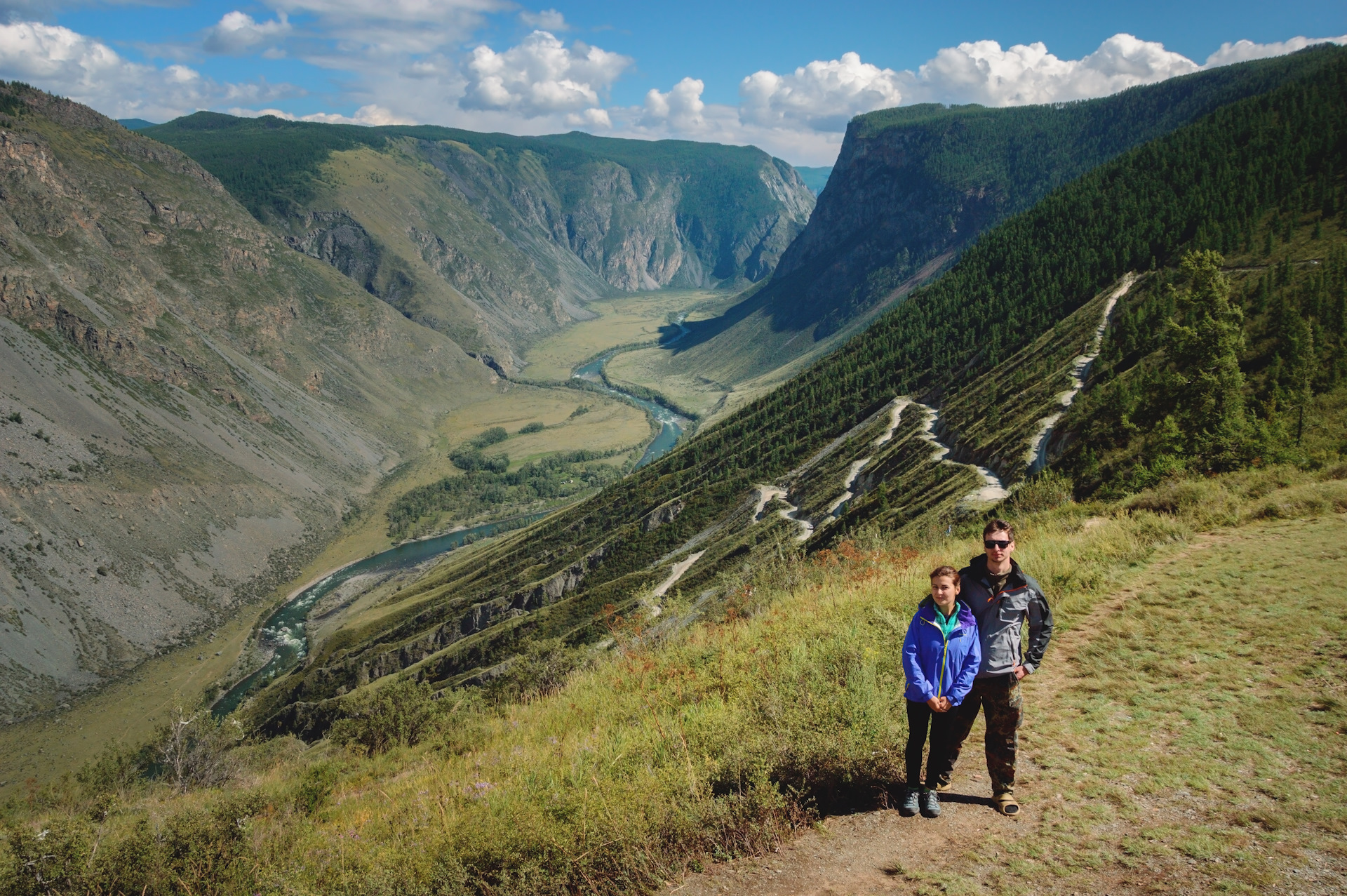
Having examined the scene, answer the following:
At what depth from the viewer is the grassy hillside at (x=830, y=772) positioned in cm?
795

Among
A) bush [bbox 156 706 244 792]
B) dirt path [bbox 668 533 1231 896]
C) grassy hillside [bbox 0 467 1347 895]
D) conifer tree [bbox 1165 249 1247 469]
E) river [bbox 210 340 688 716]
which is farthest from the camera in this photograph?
river [bbox 210 340 688 716]

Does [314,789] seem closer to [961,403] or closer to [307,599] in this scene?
[961,403]

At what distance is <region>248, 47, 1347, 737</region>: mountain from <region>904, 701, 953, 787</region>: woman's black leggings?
15.8 metres

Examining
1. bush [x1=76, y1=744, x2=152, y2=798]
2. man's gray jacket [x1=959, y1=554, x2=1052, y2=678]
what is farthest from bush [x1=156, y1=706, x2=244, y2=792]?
Result: man's gray jacket [x1=959, y1=554, x2=1052, y2=678]

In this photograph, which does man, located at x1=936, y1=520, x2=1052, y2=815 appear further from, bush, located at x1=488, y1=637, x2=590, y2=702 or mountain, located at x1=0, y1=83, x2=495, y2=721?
mountain, located at x1=0, y1=83, x2=495, y2=721

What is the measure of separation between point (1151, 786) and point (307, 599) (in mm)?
128143

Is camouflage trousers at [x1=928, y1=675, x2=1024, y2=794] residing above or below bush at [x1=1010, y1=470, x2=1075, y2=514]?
above

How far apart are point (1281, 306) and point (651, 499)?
77.0 m

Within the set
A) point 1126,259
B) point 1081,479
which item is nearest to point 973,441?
point 1081,479

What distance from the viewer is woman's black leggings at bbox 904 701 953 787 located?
8766 millimetres

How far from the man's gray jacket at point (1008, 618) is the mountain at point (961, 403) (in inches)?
621

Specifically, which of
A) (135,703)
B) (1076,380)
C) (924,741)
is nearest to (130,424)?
(135,703)

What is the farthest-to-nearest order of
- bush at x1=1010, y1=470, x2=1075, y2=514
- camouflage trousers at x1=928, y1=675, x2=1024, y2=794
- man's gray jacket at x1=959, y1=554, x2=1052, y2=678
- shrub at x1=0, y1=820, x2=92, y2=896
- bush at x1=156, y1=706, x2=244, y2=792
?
bush at x1=1010, y1=470, x2=1075, y2=514 < bush at x1=156, y1=706, x2=244, y2=792 < shrub at x1=0, y1=820, x2=92, y2=896 < man's gray jacket at x1=959, y1=554, x2=1052, y2=678 < camouflage trousers at x1=928, y1=675, x2=1024, y2=794

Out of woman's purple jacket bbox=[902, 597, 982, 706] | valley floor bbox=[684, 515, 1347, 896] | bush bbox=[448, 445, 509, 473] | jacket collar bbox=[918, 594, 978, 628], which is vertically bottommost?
bush bbox=[448, 445, 509, 473]
